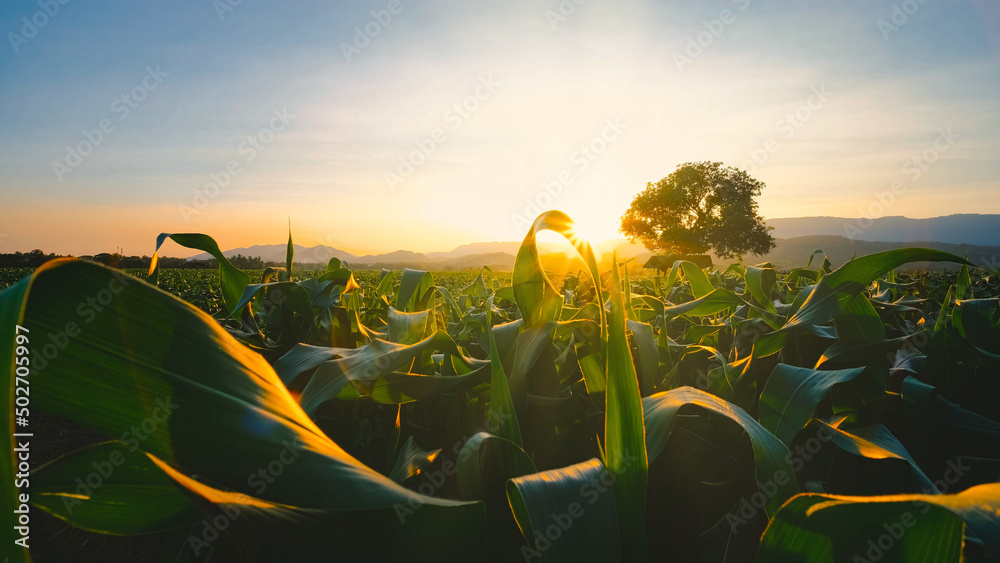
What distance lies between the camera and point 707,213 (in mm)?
35281

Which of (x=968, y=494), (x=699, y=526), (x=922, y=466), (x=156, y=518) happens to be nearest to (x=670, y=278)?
(x=922, y=466)

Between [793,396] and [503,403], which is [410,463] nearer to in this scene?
[503,403]

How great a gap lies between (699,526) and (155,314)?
0.69m

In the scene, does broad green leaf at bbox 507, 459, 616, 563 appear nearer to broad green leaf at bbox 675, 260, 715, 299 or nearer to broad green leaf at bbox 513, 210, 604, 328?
broad green leaf at bbox 513, 210, 604, 328

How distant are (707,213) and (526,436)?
38729 millimetres

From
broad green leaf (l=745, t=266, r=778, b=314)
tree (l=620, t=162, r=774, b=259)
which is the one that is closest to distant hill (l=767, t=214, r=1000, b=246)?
tree (l=620, t=162, r=774, b=259)

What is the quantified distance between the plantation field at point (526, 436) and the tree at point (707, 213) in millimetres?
36625

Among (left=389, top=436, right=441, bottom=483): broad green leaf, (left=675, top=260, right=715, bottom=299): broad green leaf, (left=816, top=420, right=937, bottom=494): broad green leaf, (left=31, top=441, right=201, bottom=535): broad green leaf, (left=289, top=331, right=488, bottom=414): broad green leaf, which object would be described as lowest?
(left=389, top=436, right=441, bottom=483): broad green leaf

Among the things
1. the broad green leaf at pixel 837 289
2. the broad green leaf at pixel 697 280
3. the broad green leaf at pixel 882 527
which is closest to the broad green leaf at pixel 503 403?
the broad green leaf at pixel 882 527

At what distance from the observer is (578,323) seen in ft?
2.57

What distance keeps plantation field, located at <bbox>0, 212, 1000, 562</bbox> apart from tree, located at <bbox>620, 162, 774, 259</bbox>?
36.6m

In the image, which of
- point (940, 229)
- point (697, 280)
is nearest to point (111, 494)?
point (697, 280)

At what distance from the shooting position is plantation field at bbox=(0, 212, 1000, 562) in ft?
1.01

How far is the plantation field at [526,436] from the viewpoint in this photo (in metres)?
0.31
